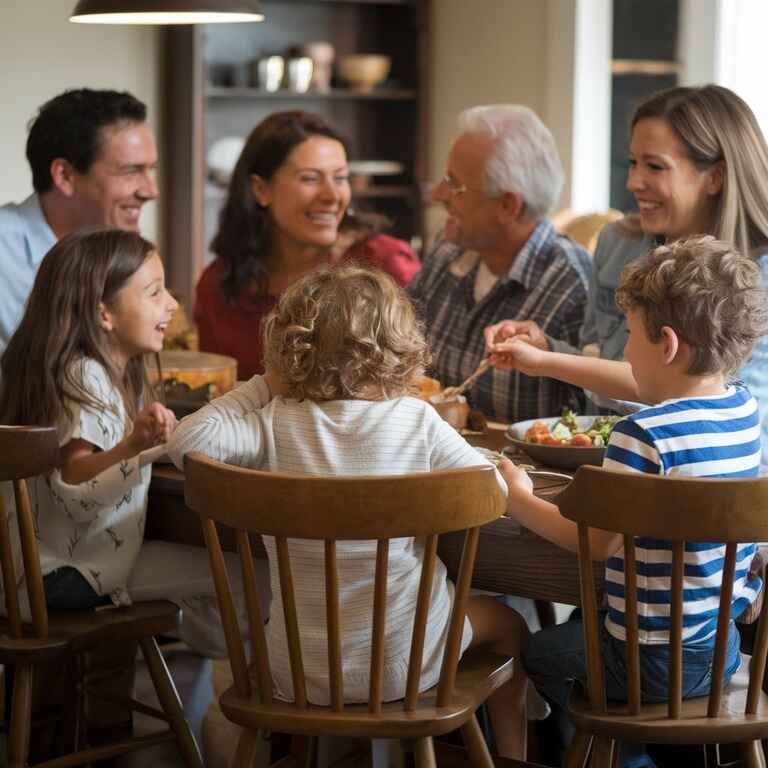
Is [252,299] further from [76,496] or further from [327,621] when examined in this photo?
[327,621]

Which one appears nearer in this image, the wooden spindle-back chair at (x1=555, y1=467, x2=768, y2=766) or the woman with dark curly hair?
the wooden spindle-back chair at (x1=555, y1=467, x2=768, y2=766)

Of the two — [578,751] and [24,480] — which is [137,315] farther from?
[578,751]

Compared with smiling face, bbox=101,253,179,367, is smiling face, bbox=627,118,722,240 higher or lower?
higher

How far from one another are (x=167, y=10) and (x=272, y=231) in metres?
1.06

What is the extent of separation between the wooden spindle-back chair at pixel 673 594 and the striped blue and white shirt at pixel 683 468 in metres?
0.08

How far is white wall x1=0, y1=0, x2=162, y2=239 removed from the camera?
5238mm

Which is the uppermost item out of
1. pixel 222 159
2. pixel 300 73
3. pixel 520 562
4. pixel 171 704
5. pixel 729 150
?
pixel 300 73

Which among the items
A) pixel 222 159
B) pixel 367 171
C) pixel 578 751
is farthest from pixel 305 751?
pixel 367 171

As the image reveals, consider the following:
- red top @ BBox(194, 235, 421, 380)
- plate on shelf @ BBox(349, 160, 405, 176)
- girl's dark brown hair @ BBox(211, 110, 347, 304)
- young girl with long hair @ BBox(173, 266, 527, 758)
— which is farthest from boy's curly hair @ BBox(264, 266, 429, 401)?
plate on shelf @ BBox(349, 160, 405, 176)

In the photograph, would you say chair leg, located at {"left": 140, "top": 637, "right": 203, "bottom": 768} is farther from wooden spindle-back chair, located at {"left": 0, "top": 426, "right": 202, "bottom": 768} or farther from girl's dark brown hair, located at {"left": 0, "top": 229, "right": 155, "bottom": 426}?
girl's dark brown hair, located at {"left": 0, "top": 229, "right": 155, "bottom": 426}

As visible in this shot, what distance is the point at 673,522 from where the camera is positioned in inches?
65.9

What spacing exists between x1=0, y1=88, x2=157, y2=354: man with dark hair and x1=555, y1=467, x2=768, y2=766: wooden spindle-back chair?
181cm

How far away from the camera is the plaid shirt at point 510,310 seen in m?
3.04

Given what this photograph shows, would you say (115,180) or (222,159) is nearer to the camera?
(115,180)
